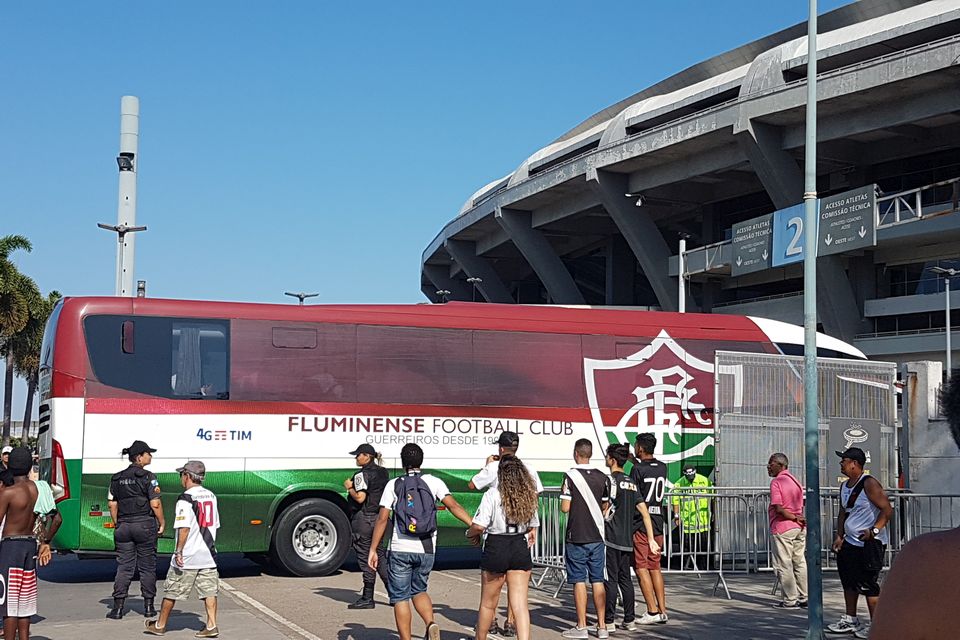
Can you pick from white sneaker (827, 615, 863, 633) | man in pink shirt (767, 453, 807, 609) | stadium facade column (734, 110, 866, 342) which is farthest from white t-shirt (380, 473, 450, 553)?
stadium facade column (734, 110, 866, 342)

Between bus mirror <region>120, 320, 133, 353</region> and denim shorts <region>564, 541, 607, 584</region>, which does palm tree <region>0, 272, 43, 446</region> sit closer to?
bus mirror <region>120, 320, 133, 353</region>

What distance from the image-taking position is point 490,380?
627 inches

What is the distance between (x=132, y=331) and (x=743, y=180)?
32.4m

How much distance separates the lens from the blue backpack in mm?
8836

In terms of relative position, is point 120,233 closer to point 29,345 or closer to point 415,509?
point 415,509

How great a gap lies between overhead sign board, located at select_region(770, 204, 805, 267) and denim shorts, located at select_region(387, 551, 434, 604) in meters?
22.9

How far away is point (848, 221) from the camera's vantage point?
33.2 metres

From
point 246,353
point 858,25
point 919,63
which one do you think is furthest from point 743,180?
point 246,353

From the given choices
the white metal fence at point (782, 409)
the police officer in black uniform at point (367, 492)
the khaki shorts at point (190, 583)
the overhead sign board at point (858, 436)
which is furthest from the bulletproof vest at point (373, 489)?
the overhead sign board at point (858, 436)

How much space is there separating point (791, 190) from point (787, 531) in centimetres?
2609

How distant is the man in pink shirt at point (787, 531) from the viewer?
1227 cm

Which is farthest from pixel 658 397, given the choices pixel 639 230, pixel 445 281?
pixel 445 281

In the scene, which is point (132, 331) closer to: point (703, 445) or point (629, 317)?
point (629, 317)

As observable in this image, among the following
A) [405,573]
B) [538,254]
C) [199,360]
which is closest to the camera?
[405,573]
